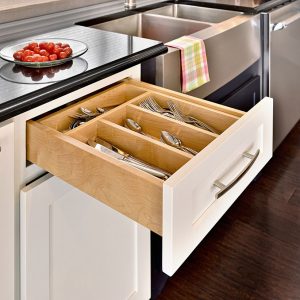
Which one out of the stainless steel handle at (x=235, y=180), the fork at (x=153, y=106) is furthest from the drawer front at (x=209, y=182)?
the fork at (x=153, y=106)

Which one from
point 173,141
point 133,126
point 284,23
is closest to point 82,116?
point 133,126

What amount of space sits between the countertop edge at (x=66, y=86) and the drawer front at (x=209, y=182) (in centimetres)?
34

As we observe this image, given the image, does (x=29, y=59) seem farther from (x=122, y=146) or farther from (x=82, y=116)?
(x=122, y=146)

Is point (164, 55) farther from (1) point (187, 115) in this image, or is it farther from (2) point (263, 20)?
(2) point (263, 20)

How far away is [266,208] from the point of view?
199cm

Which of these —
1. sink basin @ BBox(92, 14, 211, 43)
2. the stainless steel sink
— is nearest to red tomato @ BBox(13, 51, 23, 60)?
the stainless steel sink

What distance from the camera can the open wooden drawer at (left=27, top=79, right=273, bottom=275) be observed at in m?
0.70

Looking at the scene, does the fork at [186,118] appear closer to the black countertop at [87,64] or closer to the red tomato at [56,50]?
the black countertop at [87,64]

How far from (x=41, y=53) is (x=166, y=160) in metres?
0.43

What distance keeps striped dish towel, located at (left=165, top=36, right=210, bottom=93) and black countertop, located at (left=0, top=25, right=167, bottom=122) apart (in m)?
0.12

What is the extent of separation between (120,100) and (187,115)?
20 centimetres

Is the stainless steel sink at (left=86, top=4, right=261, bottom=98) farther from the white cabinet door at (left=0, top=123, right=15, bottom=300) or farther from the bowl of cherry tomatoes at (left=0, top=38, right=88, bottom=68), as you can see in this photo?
the white cabinet door at (left=0, top=123, right=15, bottom=300)

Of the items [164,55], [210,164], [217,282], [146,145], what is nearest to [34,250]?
[146,145]

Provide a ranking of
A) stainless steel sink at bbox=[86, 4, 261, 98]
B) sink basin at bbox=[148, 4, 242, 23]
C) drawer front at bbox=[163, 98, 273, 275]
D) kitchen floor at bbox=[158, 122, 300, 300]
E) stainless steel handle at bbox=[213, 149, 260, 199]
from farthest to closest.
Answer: sink basin at bbox=[148, 4, 242, 23] < kitchen floor at bbox=[158, 122, 300, 300] < stainless steel sink at bbox=[86, 4, 261, 98] < stainless steel handle at bbox=[213, 149, 260, 199] < drawer front at bbox=[163, 98, 273, 275]
